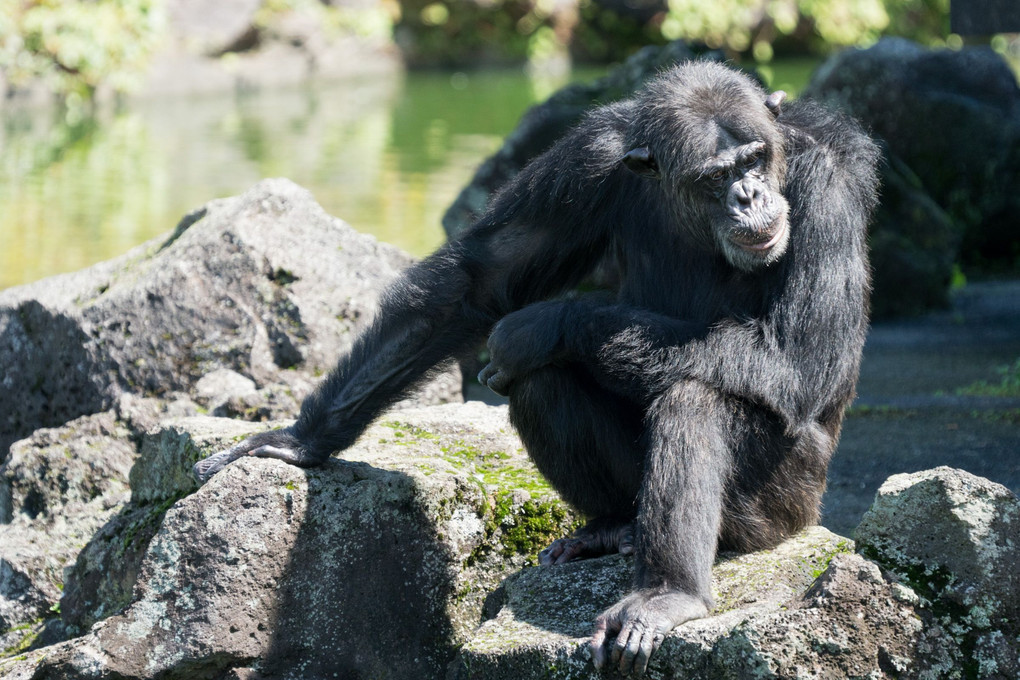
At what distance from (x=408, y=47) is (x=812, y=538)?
38.0 meters

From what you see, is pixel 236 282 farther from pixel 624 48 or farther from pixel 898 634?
pixel 624 48

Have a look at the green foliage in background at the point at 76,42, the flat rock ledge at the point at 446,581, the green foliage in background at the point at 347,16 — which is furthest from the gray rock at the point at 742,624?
the green foliage in background at the point at 347,16

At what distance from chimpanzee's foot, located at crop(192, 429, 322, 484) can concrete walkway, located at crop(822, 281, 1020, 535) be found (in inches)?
144

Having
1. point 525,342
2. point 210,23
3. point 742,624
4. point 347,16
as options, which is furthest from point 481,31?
point 742,624

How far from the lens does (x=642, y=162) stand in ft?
17.8

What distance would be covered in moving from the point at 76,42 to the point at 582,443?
90.6 ft

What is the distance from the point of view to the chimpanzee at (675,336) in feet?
16.0

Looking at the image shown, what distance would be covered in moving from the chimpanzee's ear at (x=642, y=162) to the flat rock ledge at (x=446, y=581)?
1.85 meters

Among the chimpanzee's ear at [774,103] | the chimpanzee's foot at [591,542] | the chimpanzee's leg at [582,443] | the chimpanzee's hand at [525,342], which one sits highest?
the chimpanzee's ear at [774,103]

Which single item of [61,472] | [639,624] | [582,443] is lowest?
[61,472]

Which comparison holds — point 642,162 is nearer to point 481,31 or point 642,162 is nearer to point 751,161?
point 751,161

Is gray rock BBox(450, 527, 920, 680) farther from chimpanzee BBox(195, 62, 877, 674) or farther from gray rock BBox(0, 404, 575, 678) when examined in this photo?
gray rock BBox(0, 404, 575, 678)

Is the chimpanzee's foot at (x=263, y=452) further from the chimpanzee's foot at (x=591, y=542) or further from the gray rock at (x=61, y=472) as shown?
the gray rock at (x=61, y=472)

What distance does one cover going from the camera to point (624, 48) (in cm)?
4122
